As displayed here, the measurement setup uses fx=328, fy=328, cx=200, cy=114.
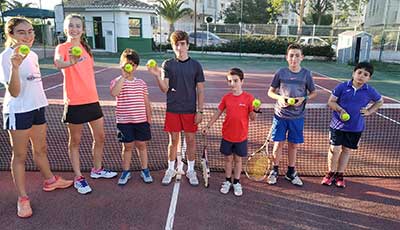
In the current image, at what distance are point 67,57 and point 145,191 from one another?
191 cm

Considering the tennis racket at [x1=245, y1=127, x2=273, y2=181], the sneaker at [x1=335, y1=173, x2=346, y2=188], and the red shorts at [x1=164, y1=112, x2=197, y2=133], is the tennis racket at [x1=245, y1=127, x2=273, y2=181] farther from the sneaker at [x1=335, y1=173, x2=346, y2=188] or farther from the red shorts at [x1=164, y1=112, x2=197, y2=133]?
the red shorts at [x1=164, y1=112, x2=197, y2=133]

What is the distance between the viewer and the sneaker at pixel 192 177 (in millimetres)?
4457

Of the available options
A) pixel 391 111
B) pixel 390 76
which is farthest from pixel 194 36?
pixel 391 111

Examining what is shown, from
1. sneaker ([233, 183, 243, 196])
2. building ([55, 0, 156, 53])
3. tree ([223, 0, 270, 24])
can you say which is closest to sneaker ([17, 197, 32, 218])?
sneaker ([233, 183, 243, 196])

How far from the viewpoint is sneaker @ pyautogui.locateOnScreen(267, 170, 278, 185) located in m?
4.53

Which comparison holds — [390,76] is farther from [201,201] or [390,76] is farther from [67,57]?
[67,57]

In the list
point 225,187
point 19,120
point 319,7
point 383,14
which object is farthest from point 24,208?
point 319,7

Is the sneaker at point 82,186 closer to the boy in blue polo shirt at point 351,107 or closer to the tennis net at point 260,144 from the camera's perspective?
the tennis net at point 260,144

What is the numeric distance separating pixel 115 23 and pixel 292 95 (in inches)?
987

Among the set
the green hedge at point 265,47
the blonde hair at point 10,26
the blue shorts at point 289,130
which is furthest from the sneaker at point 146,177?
the green hedge at point 265,47

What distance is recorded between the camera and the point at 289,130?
4.35 metres

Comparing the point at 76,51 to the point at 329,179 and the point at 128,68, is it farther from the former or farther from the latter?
the point at 329,179

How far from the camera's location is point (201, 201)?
4055 millimetres

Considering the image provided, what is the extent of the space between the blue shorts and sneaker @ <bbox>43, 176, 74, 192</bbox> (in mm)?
2804
